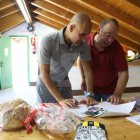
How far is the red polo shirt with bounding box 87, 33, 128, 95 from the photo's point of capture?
133 centimetres

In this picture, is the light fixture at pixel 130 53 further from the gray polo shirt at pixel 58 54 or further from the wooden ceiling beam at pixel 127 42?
the gray polo shirt at pixel 58 54

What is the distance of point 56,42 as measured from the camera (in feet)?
3.55

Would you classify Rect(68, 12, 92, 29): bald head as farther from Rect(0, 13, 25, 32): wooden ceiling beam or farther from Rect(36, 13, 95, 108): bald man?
Rect(0, 13, 25, 32): wooden ceiling beam

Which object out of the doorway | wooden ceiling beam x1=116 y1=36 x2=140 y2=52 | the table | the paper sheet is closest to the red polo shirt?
the paper sheet

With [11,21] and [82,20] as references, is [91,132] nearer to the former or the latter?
[82,20]

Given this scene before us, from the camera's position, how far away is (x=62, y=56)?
1132 mm

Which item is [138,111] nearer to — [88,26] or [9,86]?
[88,26]

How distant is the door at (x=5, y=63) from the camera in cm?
503

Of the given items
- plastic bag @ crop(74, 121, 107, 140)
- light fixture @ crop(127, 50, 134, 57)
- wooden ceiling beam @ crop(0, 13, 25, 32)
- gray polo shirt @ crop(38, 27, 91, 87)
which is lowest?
plastic bag @ crop(74, 121, 107, 140)

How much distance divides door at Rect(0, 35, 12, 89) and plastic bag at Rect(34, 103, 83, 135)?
4.86m

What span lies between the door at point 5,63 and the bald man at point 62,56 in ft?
14.1

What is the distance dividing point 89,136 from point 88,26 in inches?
27.3

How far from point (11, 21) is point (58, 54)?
5.11 metres

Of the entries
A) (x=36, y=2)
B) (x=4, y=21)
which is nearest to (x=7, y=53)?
(x=4, y=21)
